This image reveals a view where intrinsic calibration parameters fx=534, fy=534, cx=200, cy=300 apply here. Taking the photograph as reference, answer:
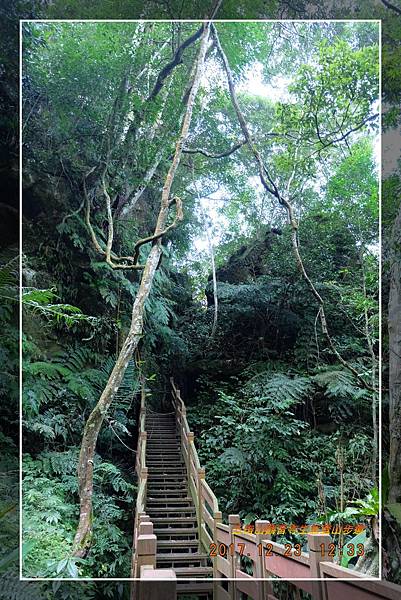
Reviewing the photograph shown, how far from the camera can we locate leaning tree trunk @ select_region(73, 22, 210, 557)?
256cm

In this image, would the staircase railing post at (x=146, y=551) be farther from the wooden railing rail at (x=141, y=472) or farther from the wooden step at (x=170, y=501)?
the wooden step at (x=170, y=501)

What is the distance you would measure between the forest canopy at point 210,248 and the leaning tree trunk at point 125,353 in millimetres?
12

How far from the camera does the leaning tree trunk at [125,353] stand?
2.56 metres

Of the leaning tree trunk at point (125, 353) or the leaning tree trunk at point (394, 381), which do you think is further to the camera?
the leaning tree trunk at point (394, 381)

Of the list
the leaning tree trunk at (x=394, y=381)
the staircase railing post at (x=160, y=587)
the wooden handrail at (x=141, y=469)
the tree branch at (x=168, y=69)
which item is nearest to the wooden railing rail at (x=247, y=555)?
the wooden handrail at (x=141, y=469)

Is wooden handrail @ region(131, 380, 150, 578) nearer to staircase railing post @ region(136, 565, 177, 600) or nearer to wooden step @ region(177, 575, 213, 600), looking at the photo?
wooden step @ region(177, 575, 213, 600)

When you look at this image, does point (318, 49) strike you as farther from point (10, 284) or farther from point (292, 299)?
point (10, 284)

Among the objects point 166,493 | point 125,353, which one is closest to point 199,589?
point 166,493

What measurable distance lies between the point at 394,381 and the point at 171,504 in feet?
4.58

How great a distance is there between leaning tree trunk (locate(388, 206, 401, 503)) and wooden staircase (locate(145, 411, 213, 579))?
44.7 inches

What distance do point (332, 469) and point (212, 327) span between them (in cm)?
93

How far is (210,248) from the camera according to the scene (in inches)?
112
